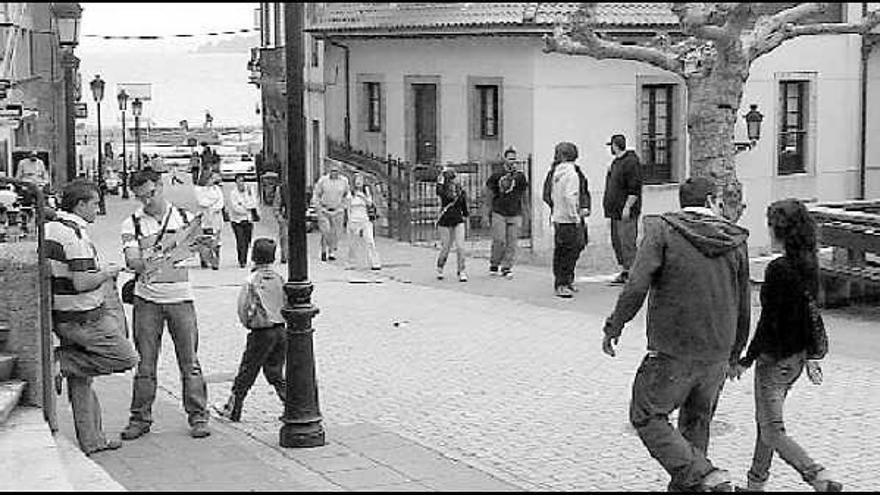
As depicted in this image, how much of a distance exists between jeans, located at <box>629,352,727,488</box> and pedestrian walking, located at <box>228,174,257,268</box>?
48.2 ft

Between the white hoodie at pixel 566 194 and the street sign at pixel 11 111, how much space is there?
641 cm

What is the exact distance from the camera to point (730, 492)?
7141 mm

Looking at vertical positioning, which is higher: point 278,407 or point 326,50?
point 326,50

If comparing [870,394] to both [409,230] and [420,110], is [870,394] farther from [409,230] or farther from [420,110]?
[420,110]

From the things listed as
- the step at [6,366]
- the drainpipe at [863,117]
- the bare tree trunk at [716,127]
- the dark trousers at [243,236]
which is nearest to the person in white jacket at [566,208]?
the bare tree trunk at [716,127]

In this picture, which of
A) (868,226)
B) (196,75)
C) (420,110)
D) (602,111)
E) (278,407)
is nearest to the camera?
(278,407)

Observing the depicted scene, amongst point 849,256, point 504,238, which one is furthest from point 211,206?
point 849,256

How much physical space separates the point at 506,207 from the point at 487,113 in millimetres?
8433

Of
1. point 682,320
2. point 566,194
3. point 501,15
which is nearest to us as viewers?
point 682,320

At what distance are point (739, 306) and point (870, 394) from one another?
407 cm

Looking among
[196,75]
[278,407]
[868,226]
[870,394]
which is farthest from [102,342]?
[196,75]

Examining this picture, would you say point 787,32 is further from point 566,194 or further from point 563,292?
point 563,292

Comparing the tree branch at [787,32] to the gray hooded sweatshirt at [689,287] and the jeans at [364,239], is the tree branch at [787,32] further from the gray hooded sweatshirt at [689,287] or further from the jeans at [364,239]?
the gray hooded sweatshirt at [689,287]

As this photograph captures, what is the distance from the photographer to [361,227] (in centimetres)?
2109
